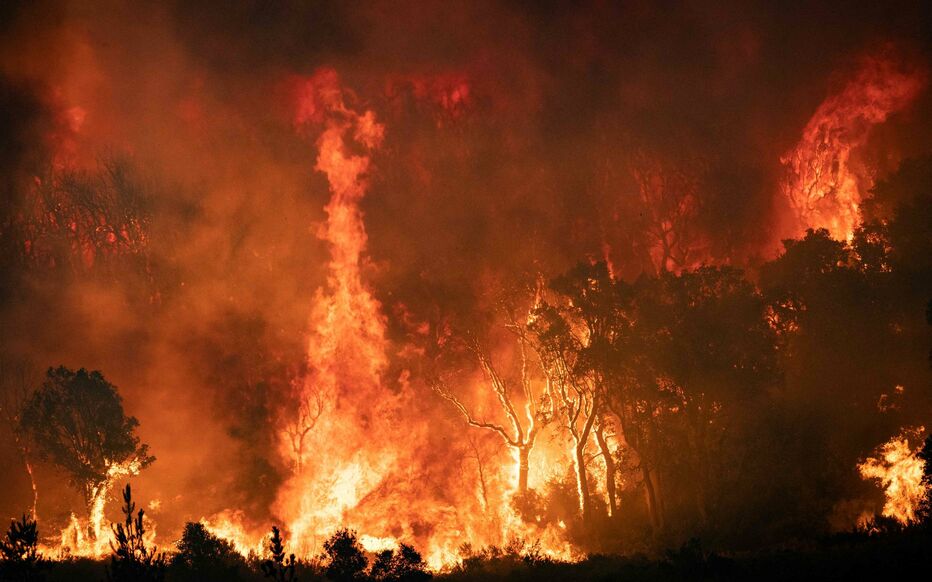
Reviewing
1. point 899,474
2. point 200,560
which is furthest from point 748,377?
point 200,560

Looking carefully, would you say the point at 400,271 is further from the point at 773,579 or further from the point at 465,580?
the point at 773,579

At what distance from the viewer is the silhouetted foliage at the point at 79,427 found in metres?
39.2

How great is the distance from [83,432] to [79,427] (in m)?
0.65

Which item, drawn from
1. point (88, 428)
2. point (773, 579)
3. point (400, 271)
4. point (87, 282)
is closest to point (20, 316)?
point (87, 282)

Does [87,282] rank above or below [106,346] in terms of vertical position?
above

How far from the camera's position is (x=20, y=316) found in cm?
6362

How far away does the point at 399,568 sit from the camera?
20.8 m

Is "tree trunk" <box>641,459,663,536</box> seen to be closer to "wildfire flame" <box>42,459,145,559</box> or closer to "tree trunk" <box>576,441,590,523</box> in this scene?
"tree trunk" <box>576,441,590,523</box>

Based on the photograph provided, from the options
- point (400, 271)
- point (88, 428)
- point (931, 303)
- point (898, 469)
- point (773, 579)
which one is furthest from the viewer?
point (400, 271)

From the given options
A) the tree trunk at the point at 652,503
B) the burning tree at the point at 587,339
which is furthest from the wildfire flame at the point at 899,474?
the burning tree at the point at 587,339

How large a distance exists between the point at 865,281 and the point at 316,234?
4910 centimetres

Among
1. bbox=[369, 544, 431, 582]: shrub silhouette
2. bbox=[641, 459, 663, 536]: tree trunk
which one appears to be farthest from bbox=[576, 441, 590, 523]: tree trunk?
bbox=[369, 544, 431, 582]: shrub silhouette

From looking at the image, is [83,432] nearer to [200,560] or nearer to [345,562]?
[200,560]

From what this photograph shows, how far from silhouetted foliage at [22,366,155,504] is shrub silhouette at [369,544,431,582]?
28.4 m
